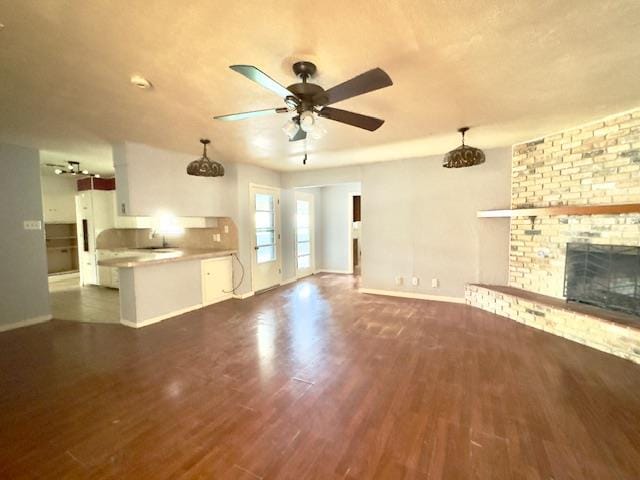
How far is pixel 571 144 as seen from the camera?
3.48 meters

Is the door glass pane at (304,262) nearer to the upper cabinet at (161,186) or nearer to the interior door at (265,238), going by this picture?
the interior door at (265,238)

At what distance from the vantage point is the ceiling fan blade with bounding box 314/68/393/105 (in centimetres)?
152

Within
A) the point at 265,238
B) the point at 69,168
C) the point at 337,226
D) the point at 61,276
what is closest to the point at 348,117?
the point at 265,238

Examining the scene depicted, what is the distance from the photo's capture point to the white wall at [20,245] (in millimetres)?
3789

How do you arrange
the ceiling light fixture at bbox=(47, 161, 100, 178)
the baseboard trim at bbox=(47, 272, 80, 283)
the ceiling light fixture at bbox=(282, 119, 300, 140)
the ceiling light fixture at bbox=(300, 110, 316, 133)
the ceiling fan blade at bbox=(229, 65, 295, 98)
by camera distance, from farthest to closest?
1. the baseboard trim at bbox=(47, 272, 80, 283)
2. the ceiling light fixture at bbox=(47, 161, 100, 178)
3. the ceiling light fixture at bbox=(282, 119, 300, 140)
4. the ceiling light fixture at bbox=(300, 110, 316, 133)
5. the ceiling fan blade at bbox=(229, 65, 295, 98)

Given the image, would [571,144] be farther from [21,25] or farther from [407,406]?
[21,25]

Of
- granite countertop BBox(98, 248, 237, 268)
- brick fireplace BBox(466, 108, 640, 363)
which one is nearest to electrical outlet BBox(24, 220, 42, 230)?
granite countertop BBox(98, 248, 237, 268)

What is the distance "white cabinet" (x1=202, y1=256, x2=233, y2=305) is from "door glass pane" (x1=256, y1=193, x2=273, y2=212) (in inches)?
48.4

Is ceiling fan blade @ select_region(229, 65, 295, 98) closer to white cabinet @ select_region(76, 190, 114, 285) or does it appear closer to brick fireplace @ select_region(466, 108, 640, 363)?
brick fireplace @ select_region(466, 108, 640, 363)

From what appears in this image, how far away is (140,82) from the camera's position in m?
2.14

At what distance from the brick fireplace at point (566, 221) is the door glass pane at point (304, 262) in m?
3.86

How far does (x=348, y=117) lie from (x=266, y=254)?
4.25 m

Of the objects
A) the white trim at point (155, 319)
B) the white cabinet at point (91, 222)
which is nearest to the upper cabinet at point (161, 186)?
the white trim at point (155, 319)

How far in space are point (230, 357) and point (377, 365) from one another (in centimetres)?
154
